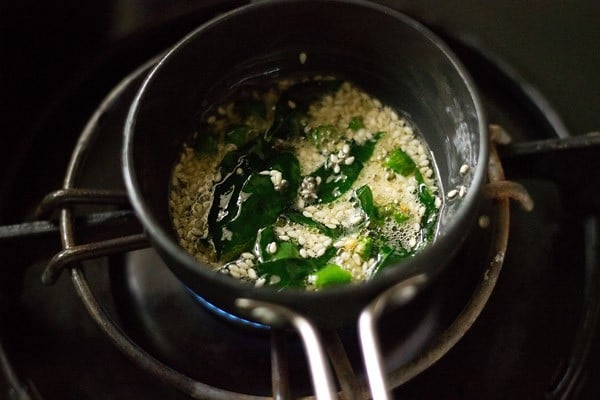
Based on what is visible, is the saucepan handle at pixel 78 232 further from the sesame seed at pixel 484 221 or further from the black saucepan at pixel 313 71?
the sesame seed at pixel 484 221

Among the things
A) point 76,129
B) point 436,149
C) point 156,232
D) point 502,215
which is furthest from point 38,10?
point 502,215

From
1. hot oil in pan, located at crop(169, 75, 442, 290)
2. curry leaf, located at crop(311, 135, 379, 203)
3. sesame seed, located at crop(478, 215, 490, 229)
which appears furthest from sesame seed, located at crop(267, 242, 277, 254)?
sesame seed, located at crop(478, 215, 490, 229)

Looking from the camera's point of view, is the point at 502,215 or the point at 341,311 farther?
the point at 502,215

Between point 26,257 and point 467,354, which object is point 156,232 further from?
point 467,354

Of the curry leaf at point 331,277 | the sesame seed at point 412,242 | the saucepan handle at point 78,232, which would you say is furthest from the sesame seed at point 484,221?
the saucepan handle at point 78,232

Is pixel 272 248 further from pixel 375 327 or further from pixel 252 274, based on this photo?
pixel 375 327

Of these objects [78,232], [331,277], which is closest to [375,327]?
[331,277]
